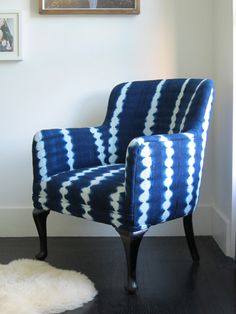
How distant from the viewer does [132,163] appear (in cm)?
136

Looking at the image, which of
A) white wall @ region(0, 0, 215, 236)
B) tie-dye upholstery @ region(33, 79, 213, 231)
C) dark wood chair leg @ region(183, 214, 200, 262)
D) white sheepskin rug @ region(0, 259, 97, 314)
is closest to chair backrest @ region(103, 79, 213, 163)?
tie-dye upholstery @ region(33, 79, 213, 231)

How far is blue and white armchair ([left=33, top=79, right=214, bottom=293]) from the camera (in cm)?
141

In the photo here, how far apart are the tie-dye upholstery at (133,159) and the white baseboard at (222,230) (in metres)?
0.32

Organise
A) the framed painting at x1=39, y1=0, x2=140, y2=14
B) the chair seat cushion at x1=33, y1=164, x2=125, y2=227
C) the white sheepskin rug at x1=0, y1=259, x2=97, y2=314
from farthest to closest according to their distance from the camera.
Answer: the framed painting at x1=39, y1=0, x2=140, y2=14 → the chair seat cushion at x1=33, y1=164, x2=125, y2=227 → the white sheepskin rug at x1=0, y1=259, x2=97, y2=314

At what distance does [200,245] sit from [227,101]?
75cm

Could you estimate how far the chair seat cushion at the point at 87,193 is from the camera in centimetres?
146

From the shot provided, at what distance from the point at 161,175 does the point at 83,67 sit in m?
1.01

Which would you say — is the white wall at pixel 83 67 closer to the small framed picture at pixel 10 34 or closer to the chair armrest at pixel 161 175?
the small framed picture at pixel 10 34

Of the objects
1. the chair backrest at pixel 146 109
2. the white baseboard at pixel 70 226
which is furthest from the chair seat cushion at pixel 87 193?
the white baseboard at pixel 70 226

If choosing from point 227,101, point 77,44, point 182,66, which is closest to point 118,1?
point 77,44

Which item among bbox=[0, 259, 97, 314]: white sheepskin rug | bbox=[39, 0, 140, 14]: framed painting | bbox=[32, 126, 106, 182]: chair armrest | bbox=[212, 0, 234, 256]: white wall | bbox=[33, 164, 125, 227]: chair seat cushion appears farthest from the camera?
bbox=[39, 0, 140, 14]: framed painting

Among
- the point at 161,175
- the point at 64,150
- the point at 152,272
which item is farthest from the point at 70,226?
the point at 161,175

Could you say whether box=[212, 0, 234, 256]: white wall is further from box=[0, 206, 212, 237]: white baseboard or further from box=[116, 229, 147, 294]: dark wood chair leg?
box=[116, 229, 147, 294]: dark wood chair leg

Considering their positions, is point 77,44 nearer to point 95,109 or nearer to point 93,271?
point 95,109
